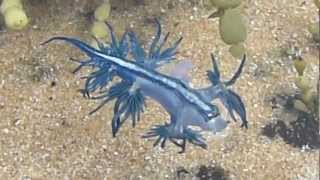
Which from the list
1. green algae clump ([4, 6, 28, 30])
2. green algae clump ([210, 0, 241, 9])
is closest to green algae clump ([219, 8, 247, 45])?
green algae clump ([210, 0, 241, 9])

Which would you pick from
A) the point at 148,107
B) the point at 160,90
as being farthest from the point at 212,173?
the point at 160,90

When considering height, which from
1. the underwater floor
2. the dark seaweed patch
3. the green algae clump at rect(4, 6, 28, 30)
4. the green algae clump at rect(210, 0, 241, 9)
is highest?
the green algae clump at rect(4, 6, 28, 30)

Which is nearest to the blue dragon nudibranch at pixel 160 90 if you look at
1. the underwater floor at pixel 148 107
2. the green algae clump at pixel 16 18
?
the green algae clump at pixel 16 18

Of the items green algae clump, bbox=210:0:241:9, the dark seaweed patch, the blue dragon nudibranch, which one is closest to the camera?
green algae clump, bbox=210:0:241:9

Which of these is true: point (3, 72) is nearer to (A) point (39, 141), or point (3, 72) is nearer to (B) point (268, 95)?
(A) point (39, 141)

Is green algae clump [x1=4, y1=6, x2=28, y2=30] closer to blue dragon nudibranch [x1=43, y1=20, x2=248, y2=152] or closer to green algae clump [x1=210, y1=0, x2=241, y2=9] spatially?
blue dragon nudibranch [x1=43, y1=20, x2=248, y2=152]

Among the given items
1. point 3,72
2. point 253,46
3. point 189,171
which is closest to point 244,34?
point 189,171

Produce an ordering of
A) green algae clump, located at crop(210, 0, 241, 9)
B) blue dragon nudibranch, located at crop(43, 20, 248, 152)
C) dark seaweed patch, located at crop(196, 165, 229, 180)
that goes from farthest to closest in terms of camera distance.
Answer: dark seaweed patch, located at crop(196, 165, 229, 180), blue dragon nudibranch, located at crop(43, 20, 248, 152), green algae clump, located at crop(210, 0, 241, 9)

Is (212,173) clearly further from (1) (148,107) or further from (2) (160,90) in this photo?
(2) (160,90)

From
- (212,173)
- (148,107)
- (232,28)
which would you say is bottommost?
(212,173)
